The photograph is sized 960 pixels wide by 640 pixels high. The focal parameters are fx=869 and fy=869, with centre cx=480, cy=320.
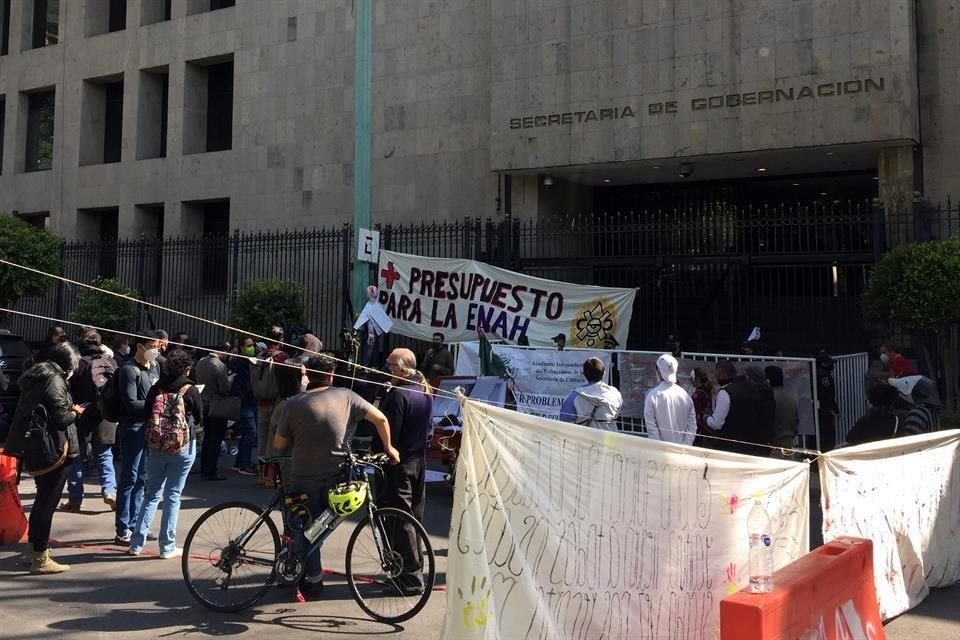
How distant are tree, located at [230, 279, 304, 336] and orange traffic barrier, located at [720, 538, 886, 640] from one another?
532 inches

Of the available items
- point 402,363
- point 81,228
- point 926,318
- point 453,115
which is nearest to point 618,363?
point 926,318

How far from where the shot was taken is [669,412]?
784 centimetres

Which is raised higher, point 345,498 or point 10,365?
point 10,365

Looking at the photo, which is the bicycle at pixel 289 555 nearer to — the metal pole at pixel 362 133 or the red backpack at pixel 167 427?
the red backpack at pixel 167 427

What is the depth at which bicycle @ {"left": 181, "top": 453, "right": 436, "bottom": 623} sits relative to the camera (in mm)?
5676

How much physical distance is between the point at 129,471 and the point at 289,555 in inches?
98.1

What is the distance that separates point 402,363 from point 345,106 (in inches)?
597

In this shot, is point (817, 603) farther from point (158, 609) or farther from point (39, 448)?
point (39, 448)

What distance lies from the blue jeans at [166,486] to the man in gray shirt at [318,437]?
58.0 inches

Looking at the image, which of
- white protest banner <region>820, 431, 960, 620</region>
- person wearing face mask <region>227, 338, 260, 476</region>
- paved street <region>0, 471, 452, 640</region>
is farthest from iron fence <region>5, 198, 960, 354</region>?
paved street <region>0, 471, 452, 640</region>

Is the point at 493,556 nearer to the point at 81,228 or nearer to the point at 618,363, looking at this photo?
the point at 618,363

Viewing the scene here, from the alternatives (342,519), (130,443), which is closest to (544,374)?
(130,443)

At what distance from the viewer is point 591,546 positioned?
458cm

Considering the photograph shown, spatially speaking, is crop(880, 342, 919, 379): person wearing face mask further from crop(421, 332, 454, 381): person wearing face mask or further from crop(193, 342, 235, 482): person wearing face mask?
crop(193, 342, 235, 482): person wearing face mask
